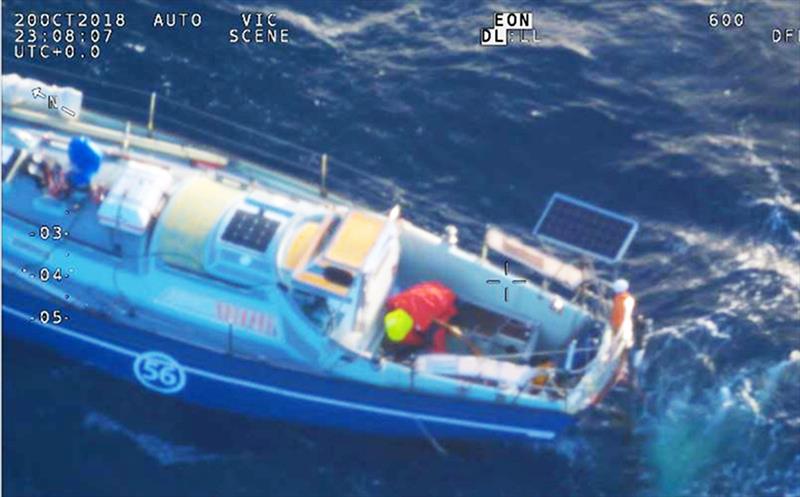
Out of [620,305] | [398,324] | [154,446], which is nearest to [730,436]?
[620,305]

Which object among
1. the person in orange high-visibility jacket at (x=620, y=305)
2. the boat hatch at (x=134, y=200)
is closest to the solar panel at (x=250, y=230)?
the boat hatch at (x=134, y=200)

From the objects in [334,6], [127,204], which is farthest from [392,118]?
[127,204]

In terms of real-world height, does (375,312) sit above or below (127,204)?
below

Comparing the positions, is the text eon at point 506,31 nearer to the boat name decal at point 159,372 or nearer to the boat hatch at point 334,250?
the boat hatch at point 334,250

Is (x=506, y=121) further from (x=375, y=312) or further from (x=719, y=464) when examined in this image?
(x=719, y=464)

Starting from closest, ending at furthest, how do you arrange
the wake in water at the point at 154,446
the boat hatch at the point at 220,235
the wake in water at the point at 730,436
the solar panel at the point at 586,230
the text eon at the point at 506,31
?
1. the boat hatch at the point at 220,235
2. the solar panel at the point at 586,230
3. the wake in water at the point at 730,436
4. the wake in water at the point at 154,446
5. the text eon at the point at 506,31
